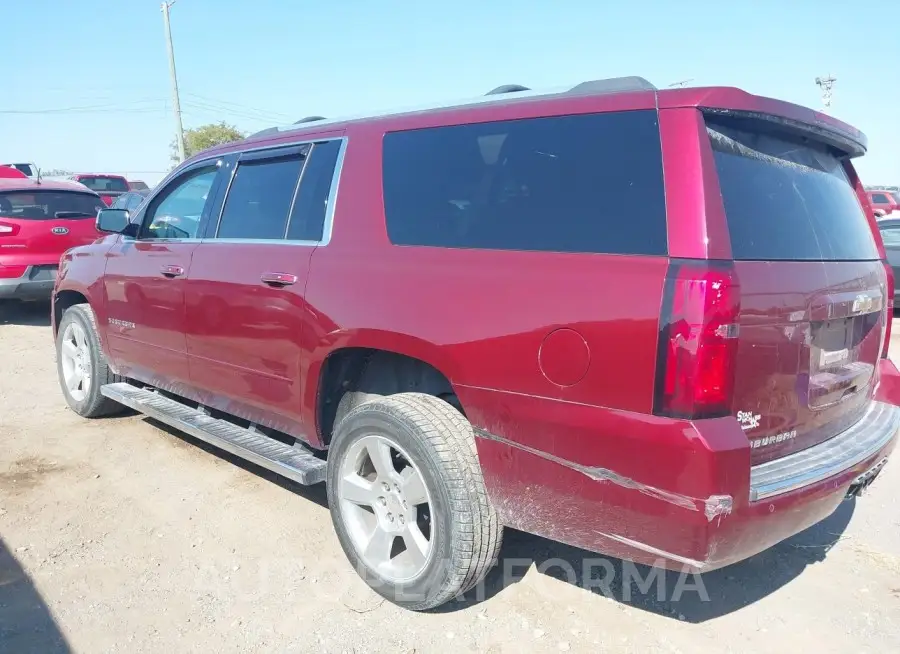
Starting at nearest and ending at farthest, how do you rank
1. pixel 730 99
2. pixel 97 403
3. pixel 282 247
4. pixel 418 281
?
pixel 730 99, pixel 418 281, pixel 282 247, pixel 97 403

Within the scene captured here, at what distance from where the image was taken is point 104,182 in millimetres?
19531

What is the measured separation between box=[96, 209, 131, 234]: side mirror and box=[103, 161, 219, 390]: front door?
3.0 inches

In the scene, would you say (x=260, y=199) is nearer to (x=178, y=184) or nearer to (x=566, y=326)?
(x=178, y=184)

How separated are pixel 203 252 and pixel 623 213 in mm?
2501

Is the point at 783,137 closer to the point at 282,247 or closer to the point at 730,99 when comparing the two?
the point at 730,99

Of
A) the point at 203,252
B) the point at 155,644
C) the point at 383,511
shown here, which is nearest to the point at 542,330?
the point at 383,511

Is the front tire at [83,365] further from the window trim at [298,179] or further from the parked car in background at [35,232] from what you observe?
the parked car in background at [35,232]

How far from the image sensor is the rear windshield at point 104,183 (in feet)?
62.3

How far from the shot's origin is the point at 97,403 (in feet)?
17.0

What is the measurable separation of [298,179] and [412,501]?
67.2 inches

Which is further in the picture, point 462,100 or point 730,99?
point 462,100

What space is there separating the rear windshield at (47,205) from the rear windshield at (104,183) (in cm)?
1037

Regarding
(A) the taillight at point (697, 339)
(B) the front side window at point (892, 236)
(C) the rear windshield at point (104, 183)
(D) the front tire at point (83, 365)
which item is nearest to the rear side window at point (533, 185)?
(A) the taillight at point (697, 339)

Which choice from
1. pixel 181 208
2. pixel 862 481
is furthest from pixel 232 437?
pixel 862 481
